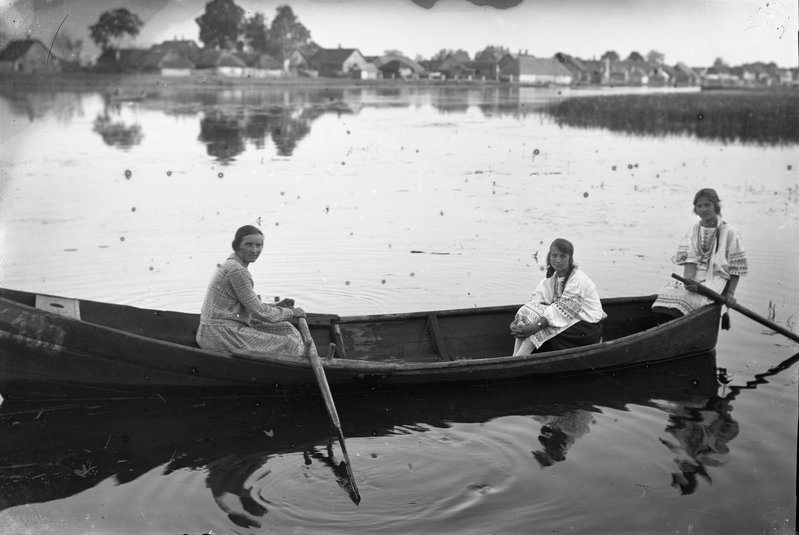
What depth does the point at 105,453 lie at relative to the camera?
5.31 meters

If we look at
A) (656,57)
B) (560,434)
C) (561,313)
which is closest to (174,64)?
(561,313)

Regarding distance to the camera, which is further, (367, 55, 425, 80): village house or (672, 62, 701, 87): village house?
(672, 62, 701, 87): village house

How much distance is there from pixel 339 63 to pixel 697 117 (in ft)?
105

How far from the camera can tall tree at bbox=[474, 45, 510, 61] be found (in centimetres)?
5825

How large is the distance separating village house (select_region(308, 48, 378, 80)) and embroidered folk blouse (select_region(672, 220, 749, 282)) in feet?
150

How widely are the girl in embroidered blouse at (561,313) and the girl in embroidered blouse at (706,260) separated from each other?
0.82 meters

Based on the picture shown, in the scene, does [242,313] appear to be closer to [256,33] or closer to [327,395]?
[327,395]

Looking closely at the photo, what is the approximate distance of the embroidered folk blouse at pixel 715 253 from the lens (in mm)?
6809

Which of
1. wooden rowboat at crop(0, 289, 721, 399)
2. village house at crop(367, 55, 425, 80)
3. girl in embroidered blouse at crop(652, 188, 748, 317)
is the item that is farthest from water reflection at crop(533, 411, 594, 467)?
village house at crop(367, 55, 425, 80)

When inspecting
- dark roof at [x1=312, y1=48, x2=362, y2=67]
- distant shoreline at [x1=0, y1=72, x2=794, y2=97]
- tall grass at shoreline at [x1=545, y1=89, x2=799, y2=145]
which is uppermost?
dark roof at [x1=312, y1=48, x2=362, y2=67]

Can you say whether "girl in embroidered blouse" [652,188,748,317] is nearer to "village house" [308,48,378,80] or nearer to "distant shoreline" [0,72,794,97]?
"distant shoreline" [0,72,794,97]

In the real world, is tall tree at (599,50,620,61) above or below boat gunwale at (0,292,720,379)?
above

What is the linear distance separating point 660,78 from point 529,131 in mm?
50001

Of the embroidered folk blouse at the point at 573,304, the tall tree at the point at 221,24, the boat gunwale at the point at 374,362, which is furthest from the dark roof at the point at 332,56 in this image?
the boat gunwale at the point at 374,362
